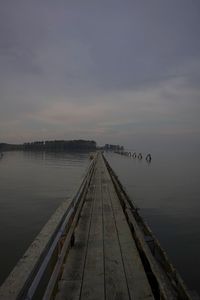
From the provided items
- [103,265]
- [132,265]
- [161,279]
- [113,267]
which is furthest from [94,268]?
[161,279]

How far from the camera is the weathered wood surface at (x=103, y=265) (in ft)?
15.0

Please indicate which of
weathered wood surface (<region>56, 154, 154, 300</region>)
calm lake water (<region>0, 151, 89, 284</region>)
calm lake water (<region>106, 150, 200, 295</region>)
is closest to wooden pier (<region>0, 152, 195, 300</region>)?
weathered wood surface (<region>56, 154, 154, 300</region>)

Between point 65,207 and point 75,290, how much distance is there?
2.13m

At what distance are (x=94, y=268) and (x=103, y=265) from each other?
0.71 ft

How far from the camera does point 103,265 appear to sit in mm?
5582

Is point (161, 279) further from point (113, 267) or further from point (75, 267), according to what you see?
point (75, 267)

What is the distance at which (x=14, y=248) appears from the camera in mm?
10336

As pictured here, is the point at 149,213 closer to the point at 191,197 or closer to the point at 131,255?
the point at 191,197

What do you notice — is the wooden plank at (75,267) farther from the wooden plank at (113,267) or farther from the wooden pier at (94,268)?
the wooden plank at (113,267)

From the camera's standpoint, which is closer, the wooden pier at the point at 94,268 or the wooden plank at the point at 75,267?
the wooden pier at the point at 94,268

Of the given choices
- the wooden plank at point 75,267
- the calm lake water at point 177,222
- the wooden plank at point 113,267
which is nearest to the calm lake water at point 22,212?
the wooden plank at point 75,267

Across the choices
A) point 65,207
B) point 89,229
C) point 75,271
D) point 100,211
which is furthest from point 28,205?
point 75,271

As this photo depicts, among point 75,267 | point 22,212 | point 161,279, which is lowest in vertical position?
point 22,212

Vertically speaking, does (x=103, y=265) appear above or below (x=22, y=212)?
above
